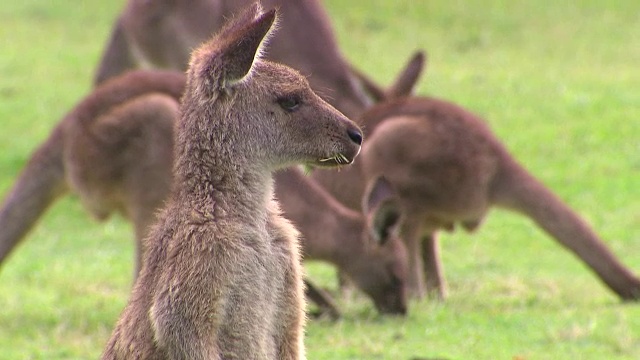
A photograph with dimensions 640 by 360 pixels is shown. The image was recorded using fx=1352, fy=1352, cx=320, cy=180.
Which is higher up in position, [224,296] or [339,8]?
[224,296]

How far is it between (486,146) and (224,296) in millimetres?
4267

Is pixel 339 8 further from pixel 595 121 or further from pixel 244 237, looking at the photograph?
pixel 244 237

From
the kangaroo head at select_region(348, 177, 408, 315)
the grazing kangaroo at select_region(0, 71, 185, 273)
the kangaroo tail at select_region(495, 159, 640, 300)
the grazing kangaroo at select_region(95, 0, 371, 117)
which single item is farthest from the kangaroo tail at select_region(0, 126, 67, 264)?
the kangaroo tail at select_region(495, 159, 640, 300)

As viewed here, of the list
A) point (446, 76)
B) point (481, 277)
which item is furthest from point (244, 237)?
point (446, 76)

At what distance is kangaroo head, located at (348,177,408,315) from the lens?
7.39m

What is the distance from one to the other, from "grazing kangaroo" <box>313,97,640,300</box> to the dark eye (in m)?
3.66

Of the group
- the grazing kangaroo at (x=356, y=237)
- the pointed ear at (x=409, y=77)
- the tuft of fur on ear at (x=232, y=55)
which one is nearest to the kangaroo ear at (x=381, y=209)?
the grazing kangaroo at (x=356, y=237)

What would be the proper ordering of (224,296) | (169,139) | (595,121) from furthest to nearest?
(595,121), (169,139), (224,296)

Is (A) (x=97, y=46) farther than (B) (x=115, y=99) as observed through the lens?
Yes

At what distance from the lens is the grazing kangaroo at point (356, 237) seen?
7.45 meters

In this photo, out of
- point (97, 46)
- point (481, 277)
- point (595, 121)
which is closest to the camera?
point (481, 277)

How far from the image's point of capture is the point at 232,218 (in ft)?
14.0

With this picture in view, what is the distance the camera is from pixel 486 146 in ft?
26.9

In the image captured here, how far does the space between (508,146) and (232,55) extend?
28.5ft
